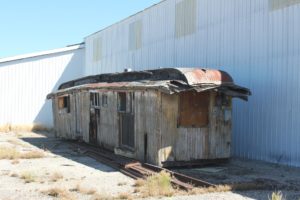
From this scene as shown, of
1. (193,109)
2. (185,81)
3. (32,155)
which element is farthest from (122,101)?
(32,155)

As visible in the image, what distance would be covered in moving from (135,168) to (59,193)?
3.67 meters

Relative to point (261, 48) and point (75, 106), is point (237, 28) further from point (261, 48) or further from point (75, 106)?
point (75, 106)

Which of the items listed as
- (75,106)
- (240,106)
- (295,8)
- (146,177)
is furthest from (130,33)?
A: (146,177)

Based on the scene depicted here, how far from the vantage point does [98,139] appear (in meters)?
19.1

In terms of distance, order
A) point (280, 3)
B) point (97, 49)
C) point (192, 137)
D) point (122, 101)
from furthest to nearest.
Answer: point (97, 49), point (122, 101), point (280, 3), point (192, 137)

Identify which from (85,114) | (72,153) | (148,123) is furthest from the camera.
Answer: (85,114)

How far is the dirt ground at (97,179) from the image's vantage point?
10188mm

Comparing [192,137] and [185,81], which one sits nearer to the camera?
[185,81]

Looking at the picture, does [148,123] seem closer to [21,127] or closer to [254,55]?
[254,55]

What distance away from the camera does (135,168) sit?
13406 mm

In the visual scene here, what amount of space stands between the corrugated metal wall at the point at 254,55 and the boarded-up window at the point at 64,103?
5471mm

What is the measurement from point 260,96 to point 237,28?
2.95 metres

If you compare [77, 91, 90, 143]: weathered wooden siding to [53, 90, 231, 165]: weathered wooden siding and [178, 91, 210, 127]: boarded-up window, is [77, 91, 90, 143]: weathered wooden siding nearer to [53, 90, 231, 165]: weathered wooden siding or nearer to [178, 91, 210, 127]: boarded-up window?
[53, 90, 231, 165]: weathered wooden siding

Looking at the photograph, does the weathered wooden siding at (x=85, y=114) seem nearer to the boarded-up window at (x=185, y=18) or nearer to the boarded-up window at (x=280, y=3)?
the boarded-up window at (x=185, y=18)
